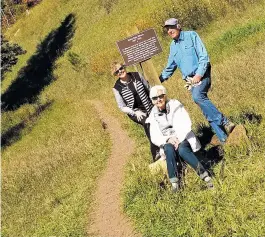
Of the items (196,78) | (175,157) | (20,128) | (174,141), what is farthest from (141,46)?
(20,128)

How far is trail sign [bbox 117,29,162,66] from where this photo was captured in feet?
27.1

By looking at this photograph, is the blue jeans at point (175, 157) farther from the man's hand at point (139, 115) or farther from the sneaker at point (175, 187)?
the man's hand at point (139, 115)

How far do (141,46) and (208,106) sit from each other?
1918 millimetres

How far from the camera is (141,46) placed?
829cm

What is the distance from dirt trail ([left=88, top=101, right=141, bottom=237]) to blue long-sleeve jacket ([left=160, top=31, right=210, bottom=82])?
2593 millimetres

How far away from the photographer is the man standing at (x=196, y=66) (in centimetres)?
695

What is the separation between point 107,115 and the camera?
16.1 m

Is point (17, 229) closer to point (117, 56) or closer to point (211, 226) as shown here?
point (211, 226)

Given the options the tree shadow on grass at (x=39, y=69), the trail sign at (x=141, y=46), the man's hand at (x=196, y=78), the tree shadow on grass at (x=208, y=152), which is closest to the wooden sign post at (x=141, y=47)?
the trail sign at (x=141, y=46)

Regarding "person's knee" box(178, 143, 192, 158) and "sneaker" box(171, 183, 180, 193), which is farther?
"sneaker" box(171, 183, 180, 193)

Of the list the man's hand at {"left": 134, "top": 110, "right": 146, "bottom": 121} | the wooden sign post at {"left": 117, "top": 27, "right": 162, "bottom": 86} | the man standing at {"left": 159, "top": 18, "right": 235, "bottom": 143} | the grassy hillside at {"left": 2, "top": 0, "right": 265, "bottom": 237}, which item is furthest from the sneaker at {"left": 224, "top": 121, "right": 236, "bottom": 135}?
the wooden sign post at {"left": 117, "top": 27, "right": 162, "bottom": 86}

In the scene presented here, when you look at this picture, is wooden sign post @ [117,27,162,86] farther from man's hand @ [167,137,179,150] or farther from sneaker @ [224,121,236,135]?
man's hand @ [167,137,179,150]

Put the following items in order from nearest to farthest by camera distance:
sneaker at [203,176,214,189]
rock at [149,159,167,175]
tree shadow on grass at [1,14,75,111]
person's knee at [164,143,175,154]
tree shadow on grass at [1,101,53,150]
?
sneaker at [203,176,214,189], person's knee at [164,143,175,154], rock at [149,159,167,175], tree shadow on grass at [1,101,53,150], tree shadow on grass at [1,14,75,111]

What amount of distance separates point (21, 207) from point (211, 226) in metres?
5.88
